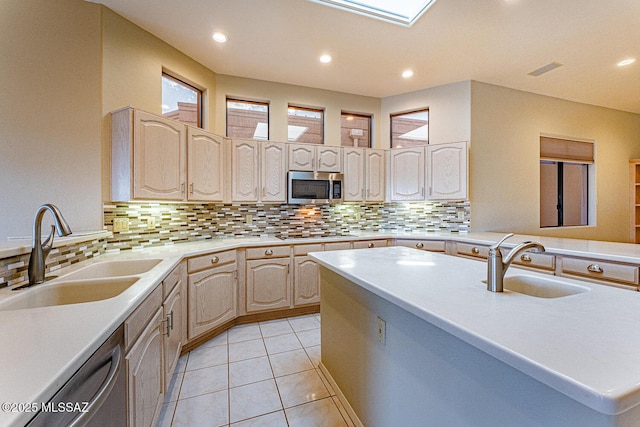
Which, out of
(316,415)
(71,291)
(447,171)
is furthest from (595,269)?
(71,291)

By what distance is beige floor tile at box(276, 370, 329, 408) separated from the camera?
1.79m

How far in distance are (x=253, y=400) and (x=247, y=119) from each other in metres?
2.94

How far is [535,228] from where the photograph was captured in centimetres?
389

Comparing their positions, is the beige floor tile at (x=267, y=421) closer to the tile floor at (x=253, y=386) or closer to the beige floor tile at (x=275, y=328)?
the tile floor at (x=253, y=386)

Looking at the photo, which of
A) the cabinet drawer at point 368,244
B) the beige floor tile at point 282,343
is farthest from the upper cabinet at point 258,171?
the beige floor tile at point 282,343

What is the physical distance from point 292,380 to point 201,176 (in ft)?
6.47

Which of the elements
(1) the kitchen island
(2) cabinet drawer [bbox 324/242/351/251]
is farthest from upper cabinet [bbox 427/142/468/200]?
(1) the kitchen island

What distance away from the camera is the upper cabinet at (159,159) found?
218 centimetres

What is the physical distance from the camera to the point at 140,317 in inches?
48.1

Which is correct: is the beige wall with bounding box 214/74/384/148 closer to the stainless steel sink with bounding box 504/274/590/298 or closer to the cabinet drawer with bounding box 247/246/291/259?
the cabinet drawer with bounding box 247/246/291/259

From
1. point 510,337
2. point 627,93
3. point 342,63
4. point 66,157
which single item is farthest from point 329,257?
point 627,93

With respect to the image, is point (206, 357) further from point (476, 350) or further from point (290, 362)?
point (476, 350)

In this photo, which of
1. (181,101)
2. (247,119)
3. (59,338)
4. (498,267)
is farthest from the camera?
(247,119)

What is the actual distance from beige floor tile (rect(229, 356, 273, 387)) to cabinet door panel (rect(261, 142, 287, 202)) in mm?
1653
